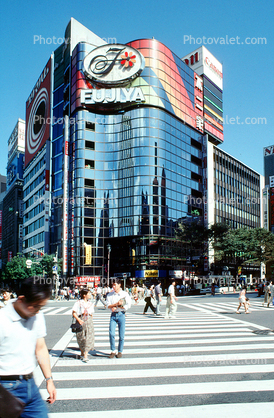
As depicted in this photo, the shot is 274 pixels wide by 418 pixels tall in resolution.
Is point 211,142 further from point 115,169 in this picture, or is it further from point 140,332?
point 140,332

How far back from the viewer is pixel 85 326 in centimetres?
840

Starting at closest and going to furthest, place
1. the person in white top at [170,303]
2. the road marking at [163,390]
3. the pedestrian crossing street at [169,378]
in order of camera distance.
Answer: the pedestrian crossing street at [169,378]
the road marking at [163,390]
the person in white top at [170,303]

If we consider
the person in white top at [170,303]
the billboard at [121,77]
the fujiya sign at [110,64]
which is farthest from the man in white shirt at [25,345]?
the fujiya sign at [110,64]

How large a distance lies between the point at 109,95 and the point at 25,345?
63.4 metres

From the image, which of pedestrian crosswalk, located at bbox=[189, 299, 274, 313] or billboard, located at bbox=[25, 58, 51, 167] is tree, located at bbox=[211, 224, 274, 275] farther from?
billboard, located at bbox=[25, 58, 51, 167]

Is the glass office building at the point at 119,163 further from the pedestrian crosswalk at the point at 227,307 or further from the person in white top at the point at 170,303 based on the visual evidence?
the person in white top at the point at 170,303

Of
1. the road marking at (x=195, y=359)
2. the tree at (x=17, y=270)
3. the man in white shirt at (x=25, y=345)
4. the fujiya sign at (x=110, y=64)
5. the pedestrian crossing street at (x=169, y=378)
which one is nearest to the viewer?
the man in white shirt at (x=25, y=345)

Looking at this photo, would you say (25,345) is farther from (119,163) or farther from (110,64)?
(110,64)

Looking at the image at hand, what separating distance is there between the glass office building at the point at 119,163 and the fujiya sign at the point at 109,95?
6.6 inches

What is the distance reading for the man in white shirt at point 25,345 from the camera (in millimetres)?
3109

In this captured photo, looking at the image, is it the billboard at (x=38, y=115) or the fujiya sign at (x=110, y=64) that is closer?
the fujiya sign at (x=110, y=64)

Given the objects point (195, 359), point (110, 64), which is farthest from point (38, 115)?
point (195, 359)

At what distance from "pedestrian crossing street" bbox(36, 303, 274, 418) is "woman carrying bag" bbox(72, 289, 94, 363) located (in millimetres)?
281

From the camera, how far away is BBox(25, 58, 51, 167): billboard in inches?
2968
